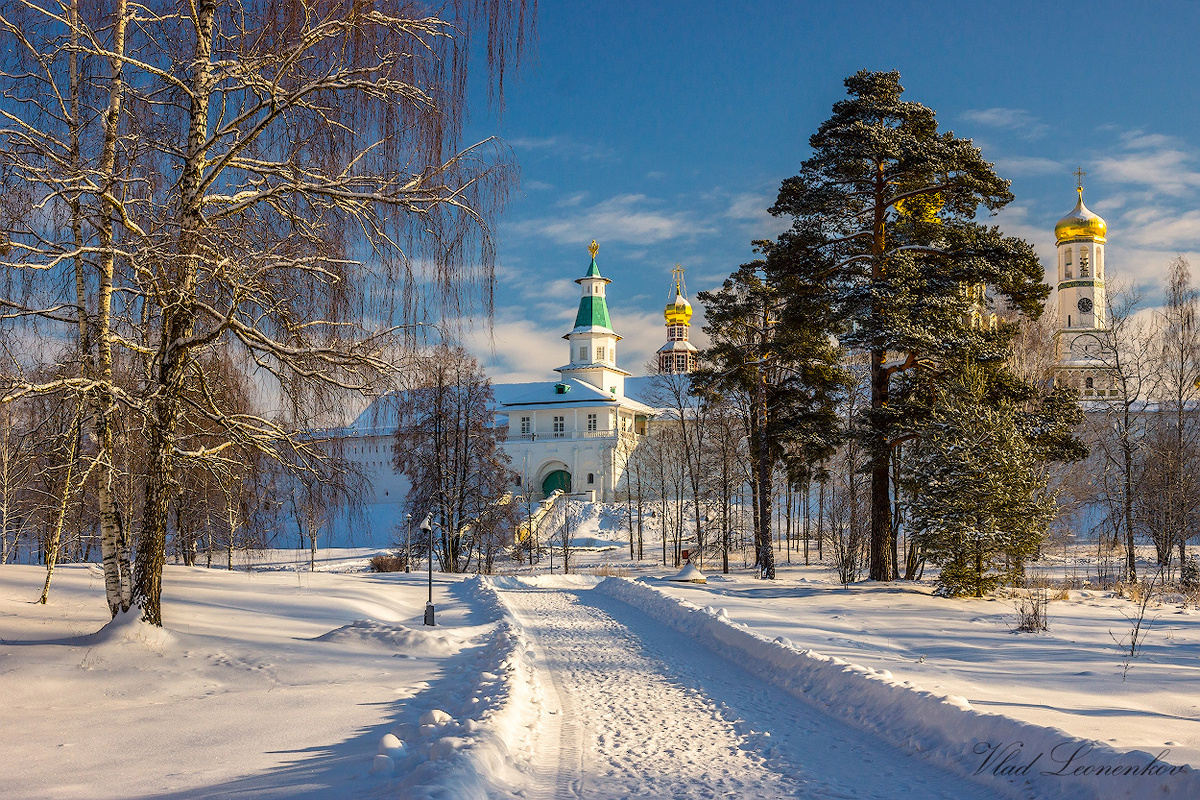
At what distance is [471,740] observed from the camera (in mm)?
6090

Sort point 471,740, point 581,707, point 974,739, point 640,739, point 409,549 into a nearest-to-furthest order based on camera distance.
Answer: point 471,740, point 974,739, point 640,739, point 581,707, point 409,549

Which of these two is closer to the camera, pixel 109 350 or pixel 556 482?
pixel 109 350

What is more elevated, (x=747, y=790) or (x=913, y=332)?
(x=913, y=332)

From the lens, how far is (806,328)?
2177cm

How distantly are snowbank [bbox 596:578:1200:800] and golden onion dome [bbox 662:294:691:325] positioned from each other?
222 ft

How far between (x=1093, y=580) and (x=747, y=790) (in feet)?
84.2

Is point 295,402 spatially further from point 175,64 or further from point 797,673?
point 797,673

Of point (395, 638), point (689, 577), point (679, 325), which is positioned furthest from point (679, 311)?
point (395, 638)

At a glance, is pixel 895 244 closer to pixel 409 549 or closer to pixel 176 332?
pixel 176 332

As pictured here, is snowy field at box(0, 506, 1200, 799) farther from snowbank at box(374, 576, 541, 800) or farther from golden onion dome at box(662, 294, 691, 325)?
golden onion dome at box(662, 294, 691, 325)

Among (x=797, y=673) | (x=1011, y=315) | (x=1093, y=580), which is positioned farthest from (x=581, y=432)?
(x=797, y=673)

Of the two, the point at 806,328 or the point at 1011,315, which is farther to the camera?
the point at 1011,315

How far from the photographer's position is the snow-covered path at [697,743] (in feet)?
18.4

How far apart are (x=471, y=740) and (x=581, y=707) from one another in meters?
2.39
